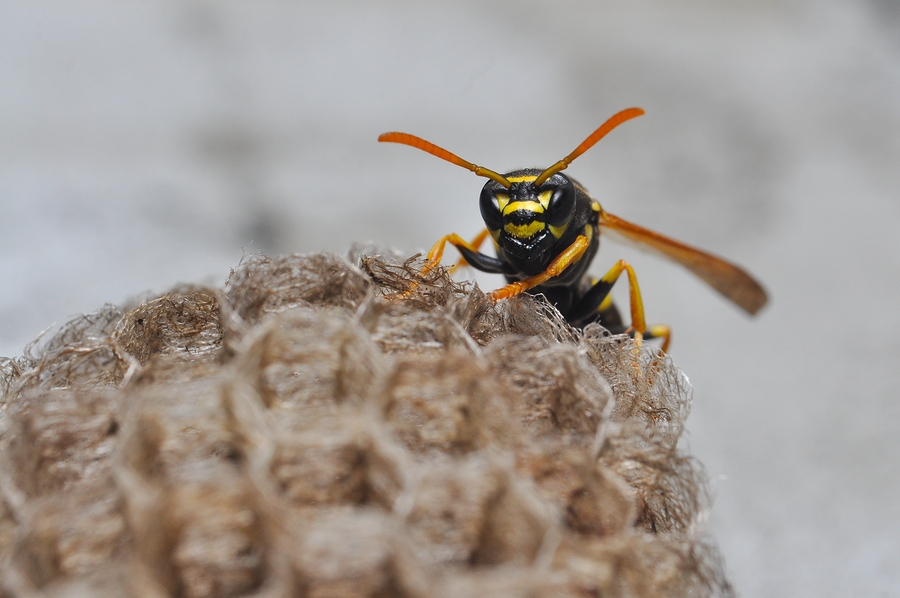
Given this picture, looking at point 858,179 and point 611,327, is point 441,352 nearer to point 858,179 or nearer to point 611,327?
point 611,327

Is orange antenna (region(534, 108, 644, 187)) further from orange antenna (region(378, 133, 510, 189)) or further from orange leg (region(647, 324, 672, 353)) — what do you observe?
orange leg (region(647, 324, 672, 353))

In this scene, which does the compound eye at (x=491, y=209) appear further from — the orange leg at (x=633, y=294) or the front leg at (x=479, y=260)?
the orange leg at (x=633, y=294)

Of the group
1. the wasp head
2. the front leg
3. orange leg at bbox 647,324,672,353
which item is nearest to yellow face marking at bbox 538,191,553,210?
the wasp head

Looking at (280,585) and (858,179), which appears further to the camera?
(858,179)

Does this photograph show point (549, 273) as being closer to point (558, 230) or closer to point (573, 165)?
point (558, 230)

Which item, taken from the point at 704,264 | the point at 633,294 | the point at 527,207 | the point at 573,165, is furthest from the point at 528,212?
the point at 573,165

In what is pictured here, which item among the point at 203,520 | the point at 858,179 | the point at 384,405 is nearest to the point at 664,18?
the point at 858,179

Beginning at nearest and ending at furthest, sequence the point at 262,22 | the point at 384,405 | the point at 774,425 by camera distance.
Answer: the point at 384,405, the point at 774,425, the point at 262,22
